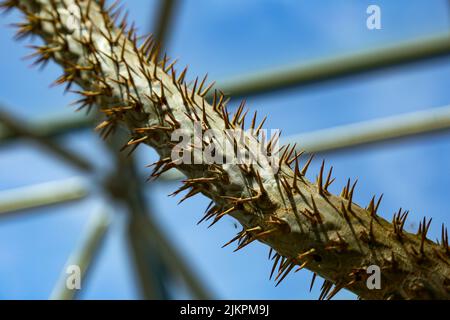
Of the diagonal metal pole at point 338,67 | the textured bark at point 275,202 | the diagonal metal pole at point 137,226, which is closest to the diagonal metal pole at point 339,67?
the diagonal metal pole at point 338,67

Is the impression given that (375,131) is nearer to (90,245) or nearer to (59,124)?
(90,245)

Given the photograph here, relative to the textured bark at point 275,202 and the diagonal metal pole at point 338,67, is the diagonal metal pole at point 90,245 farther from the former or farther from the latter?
the textured bark at point 275,202

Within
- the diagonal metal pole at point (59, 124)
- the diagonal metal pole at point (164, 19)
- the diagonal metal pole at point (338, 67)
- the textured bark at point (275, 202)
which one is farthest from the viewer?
the diagonal metal pole at point (59, 124)

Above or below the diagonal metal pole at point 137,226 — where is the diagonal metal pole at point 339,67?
above

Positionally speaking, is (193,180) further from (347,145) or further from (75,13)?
(347,145)

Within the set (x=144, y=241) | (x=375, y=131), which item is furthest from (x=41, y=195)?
(x=375, y=131)

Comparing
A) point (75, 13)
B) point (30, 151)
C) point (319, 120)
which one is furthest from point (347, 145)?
point (75, 13)
